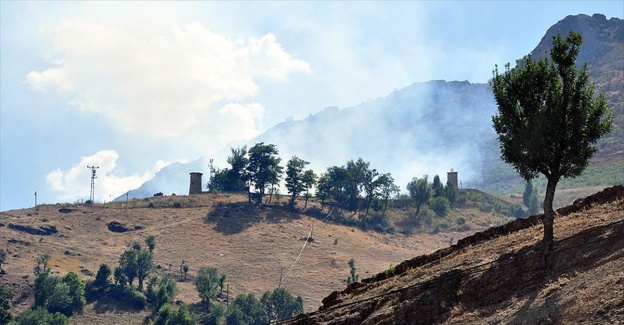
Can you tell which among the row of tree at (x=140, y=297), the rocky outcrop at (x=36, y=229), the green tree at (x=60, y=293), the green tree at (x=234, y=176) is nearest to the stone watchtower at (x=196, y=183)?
the green tree at (x=234, y=176)

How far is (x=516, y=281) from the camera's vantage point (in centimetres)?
2111

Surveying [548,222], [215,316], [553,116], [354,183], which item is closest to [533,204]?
[354,183]

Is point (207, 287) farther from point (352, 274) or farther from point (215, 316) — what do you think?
point (352, 274)

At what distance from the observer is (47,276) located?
319ft

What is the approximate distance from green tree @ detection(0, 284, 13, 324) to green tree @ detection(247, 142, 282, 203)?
52.8 meters

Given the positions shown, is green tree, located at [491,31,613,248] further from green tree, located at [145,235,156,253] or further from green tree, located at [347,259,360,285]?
green tree, located at [145,235,156,253]

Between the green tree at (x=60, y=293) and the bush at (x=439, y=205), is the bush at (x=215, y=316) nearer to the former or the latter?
the green tree at (x=60, y=293)

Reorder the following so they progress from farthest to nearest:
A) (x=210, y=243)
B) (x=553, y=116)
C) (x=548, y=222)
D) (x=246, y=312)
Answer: (x=210, y=243), (x=246, y=312), (x=553, y=116), (x=548, y=222)

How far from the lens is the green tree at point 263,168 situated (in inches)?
5369

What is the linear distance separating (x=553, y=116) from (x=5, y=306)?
254ft

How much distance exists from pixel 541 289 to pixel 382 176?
A: 397ft

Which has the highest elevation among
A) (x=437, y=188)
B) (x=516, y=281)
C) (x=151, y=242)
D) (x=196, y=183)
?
(x=196, y=183)

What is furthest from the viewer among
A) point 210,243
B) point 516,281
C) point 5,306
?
point 210,243

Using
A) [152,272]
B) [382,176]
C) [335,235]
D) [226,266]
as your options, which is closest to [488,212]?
[382,176]
